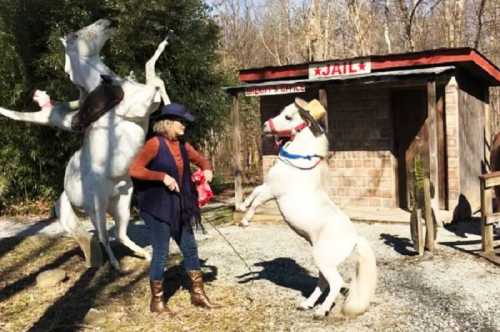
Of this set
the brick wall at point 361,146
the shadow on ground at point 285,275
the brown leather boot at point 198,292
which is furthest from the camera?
the brick wall at point 361,146

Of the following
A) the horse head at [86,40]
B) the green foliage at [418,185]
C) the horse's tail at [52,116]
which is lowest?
the green foliage at [418,185]

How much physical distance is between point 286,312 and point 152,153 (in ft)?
5.60

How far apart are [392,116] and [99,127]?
6024 mm

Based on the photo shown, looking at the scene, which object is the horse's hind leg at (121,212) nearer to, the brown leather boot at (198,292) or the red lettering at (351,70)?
the brown leather boot at (198,292)

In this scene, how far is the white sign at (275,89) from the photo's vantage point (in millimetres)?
8852

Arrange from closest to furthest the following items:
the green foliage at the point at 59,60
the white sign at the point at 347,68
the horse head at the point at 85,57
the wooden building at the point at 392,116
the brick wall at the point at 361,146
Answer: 1. the horse head at the point at 85,57
2. the wooden building at the point at 392,116
3. the white sign at the point at 347,68
4. the brick wall at the point at 361,146
5. the green foliage at the point at 59,60

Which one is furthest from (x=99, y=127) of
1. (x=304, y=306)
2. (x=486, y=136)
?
(x=486, y=136)

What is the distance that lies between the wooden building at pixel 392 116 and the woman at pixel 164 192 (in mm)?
4743

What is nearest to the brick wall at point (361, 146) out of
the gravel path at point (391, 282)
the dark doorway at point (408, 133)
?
the dark doorway at point (408, 133)

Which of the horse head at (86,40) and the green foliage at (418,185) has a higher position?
the horse head at (86,40)

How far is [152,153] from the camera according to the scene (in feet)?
14.1

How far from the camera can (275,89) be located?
29.5 ft

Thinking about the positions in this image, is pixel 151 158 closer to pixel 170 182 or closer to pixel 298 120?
pixel 170 182

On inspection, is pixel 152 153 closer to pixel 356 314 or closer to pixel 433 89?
pixel 356 314
